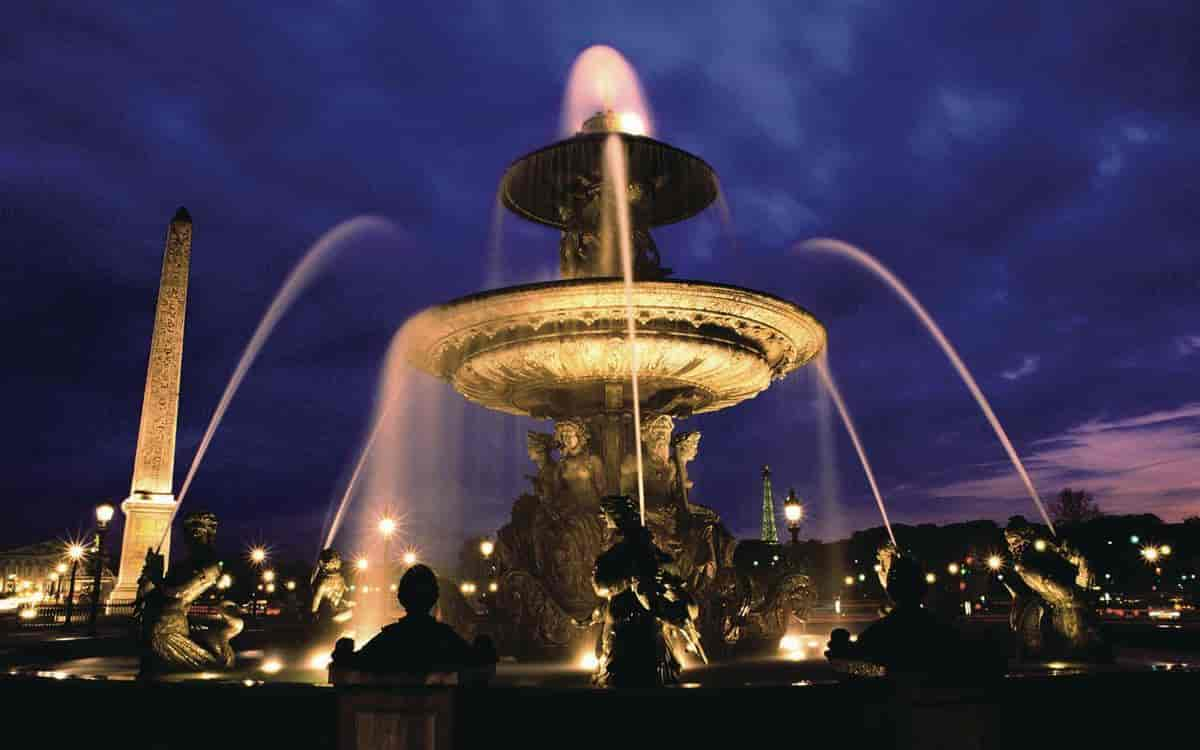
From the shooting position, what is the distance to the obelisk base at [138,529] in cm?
4081

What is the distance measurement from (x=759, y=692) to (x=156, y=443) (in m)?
41.5

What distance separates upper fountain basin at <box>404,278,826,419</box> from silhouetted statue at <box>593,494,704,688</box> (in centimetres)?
415

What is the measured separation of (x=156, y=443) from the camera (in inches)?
1609

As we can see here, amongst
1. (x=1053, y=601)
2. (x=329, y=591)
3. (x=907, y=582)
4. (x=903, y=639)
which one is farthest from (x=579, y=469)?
(x=903, y=639)

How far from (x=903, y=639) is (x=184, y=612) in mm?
7358

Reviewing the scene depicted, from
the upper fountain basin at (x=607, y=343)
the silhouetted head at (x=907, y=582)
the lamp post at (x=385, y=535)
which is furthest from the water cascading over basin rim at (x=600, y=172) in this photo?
the silhouetted head at (x=907, y=582)

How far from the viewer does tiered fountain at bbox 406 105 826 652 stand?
1178cm

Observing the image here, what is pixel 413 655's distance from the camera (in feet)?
16.6

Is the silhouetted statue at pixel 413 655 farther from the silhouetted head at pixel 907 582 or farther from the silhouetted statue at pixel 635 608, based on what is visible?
the silhouetted head at pixel 907 582

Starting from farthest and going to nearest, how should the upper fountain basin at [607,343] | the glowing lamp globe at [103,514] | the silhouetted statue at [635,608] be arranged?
the glowing lamp globe at [103,514]
the upper fountain basin at [607,343]
the silhouetted statue at [635,608]

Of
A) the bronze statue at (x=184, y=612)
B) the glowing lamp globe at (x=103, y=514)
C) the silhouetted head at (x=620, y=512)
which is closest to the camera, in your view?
the silhouetted head at (x=620, y=512)

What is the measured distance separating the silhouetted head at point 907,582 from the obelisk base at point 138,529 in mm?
41300

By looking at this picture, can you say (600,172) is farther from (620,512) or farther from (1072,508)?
(1072,508)

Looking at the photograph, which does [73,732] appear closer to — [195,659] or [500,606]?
[195,659]
